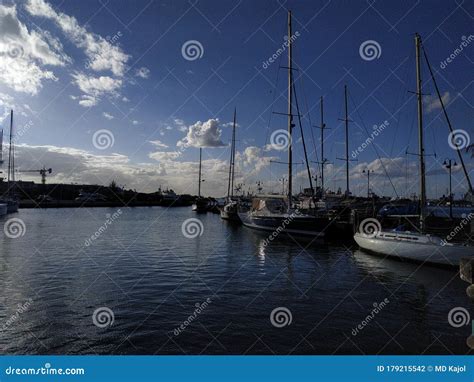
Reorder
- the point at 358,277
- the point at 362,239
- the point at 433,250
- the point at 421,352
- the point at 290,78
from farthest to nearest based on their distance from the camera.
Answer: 1. the point at 290,78
2. the point at 362,239
3. the point at 433,250
4. the point at 358,277
5. the point at 421,352

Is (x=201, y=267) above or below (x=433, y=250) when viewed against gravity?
below

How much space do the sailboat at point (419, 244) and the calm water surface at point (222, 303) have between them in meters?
0.82

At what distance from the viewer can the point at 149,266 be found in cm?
2103

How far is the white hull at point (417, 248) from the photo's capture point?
64.9 ft

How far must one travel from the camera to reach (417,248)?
850 inches

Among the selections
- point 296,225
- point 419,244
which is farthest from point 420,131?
point 296,225

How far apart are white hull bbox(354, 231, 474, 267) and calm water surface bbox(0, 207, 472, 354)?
0.76 m

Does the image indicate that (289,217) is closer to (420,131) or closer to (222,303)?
(420,131)

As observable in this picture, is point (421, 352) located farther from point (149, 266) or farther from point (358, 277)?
point (149, 266)

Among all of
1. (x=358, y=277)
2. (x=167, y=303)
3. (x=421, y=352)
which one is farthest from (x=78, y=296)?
(x=358, y=277)

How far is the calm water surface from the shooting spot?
9.81 meters

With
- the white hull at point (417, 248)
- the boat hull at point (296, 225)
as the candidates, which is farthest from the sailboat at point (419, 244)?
the boat hull at point (296, 225)

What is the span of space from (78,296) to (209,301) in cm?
524

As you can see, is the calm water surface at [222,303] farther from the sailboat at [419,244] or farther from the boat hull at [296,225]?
the boat hull at [296,225]
